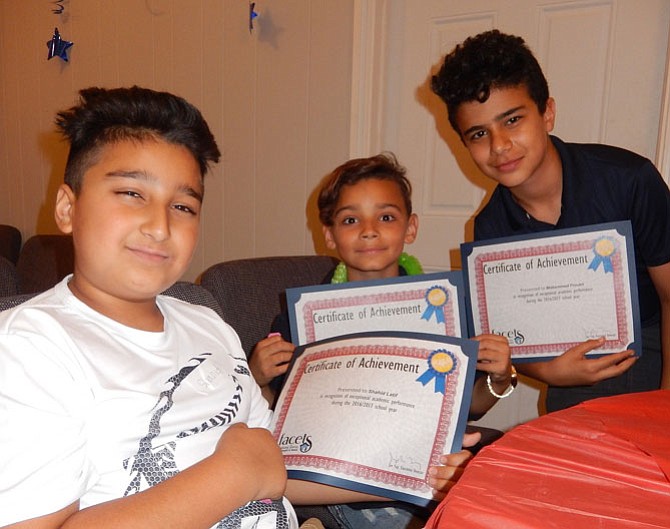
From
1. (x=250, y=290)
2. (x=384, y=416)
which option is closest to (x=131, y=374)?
(x=384, y=416)

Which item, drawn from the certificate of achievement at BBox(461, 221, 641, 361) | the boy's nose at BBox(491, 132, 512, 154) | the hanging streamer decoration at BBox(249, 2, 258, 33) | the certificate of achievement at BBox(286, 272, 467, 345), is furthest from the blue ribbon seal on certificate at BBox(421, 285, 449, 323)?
the hanging streamer decoration at BBox(249, 2, 258, 33)

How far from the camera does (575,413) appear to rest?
24.7 inches

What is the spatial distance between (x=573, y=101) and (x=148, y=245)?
167cm

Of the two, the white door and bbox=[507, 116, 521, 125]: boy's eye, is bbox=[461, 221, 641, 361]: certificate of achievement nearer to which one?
bbox=[507, 116, 521, 125]: boy's eye

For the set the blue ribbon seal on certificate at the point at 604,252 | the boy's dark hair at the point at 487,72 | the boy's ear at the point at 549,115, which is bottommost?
the blue ribbon seal on certificate at the point at 604,252

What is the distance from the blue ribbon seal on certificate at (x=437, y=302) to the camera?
1.02 m

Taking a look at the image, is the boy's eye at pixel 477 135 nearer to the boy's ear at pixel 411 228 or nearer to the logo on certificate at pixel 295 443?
the boy's ear at pixel 411 228

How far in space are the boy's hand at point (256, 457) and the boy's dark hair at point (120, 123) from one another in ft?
1.37

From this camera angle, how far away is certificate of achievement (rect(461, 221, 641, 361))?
1.07 metres

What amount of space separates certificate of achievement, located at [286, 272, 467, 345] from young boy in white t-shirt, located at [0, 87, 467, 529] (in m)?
0.18

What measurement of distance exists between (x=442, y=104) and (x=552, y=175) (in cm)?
94

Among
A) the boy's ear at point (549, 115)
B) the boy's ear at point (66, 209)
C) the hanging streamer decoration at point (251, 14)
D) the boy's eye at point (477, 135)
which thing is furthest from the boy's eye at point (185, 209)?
the hanging streamer decoration at point (251, 14)

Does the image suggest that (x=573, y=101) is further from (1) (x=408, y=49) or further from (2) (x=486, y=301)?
(2) (x=486, y=301)

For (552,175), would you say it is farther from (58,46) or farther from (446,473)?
(58,46)
